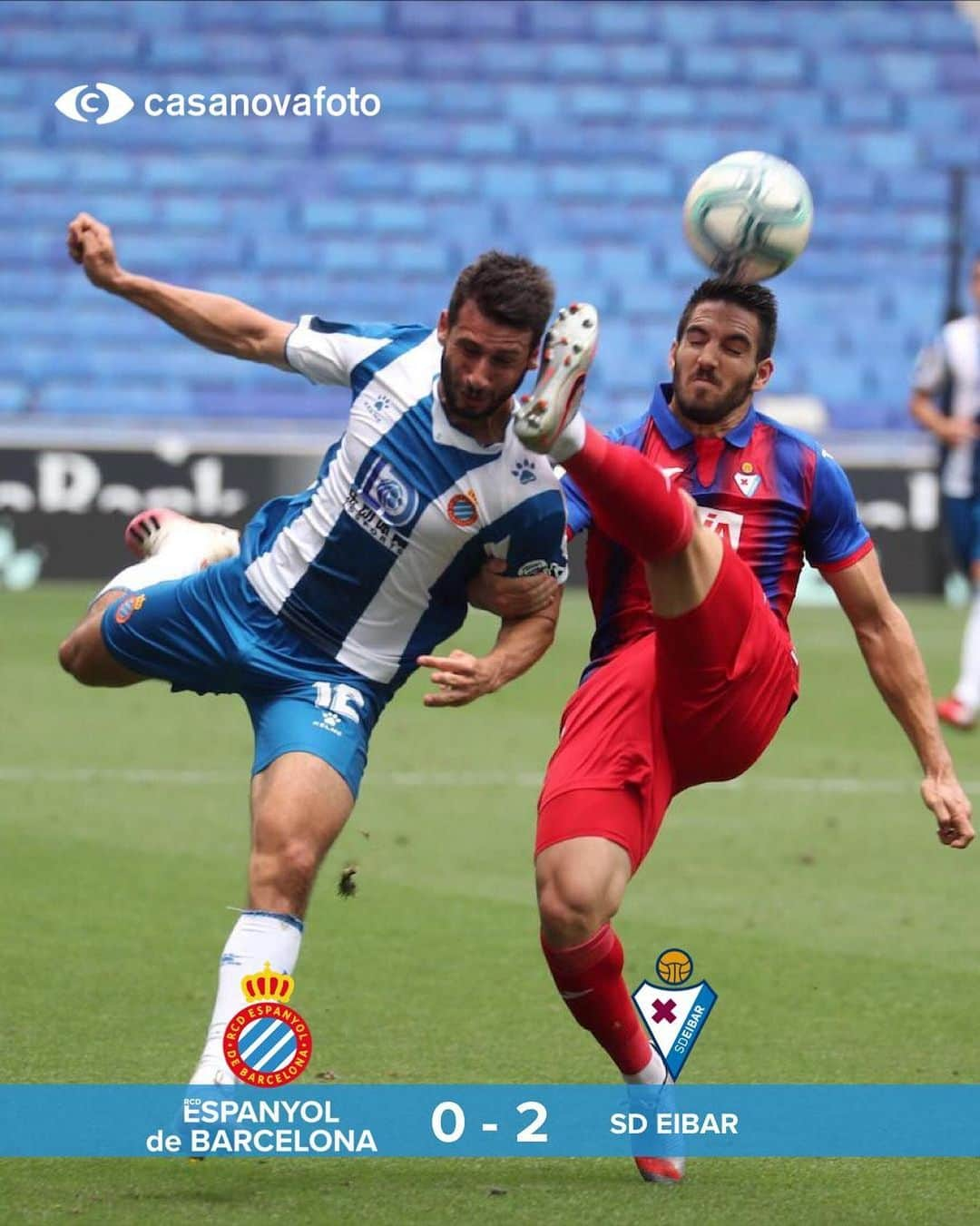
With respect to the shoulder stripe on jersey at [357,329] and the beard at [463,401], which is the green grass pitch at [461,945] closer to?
the beard at [463,401]

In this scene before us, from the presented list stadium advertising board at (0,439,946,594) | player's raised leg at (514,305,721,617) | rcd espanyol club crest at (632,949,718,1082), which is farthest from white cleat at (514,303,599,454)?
stadium advertising board at (0,439,946,594)

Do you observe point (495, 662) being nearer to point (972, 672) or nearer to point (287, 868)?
point (287, 868)

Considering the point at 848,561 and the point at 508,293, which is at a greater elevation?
the point at 508,293

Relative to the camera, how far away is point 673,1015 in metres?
5.04

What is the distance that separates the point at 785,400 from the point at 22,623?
7.64 meters

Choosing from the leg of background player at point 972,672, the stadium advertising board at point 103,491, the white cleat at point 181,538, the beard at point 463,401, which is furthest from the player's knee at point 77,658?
the stadium advertising board at point 103,491

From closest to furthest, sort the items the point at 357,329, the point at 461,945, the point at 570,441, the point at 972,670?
the point at 570,441
the point at 357,329
the point at 461,945
the point at 972,670

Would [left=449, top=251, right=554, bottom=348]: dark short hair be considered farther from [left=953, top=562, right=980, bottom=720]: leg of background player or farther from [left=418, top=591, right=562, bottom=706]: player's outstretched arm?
[left=953, top=562, right=980, bottom=720]: leg of background player

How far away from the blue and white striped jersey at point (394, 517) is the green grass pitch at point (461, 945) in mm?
1144

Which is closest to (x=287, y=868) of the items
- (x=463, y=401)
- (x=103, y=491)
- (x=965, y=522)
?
(x=463, y=401)

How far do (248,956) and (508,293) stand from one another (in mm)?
1493

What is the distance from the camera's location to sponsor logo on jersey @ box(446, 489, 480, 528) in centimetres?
498

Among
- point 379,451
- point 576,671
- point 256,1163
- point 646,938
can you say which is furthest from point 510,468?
point 576,671

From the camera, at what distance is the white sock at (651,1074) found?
4.86m
